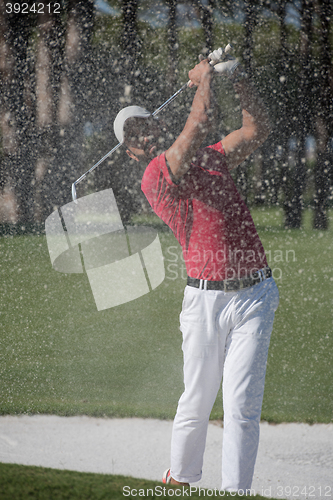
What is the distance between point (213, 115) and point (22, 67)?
384 inches

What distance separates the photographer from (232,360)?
172 centimetres

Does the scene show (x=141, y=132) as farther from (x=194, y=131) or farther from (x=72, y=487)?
(x=72, y=487)

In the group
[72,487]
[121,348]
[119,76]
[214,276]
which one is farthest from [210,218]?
[119,76]

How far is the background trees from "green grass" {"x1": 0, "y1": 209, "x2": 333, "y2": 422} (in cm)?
268

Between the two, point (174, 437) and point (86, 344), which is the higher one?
point (174, 437)

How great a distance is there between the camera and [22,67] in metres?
10.3

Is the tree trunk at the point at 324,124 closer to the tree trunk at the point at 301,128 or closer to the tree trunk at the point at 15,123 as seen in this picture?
the tree trunk at the point at 301,128

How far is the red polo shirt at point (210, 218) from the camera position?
1.75m

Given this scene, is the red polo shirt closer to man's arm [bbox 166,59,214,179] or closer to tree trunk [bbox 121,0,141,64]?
man's arm [bbox 166,59,214,179]

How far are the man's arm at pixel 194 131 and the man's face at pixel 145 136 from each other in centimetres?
13

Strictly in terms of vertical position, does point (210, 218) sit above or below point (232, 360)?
above

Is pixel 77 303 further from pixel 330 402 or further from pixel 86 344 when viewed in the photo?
pixel 330 402

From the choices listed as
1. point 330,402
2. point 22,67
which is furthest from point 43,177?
point 330,402

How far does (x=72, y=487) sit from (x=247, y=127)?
132cm
